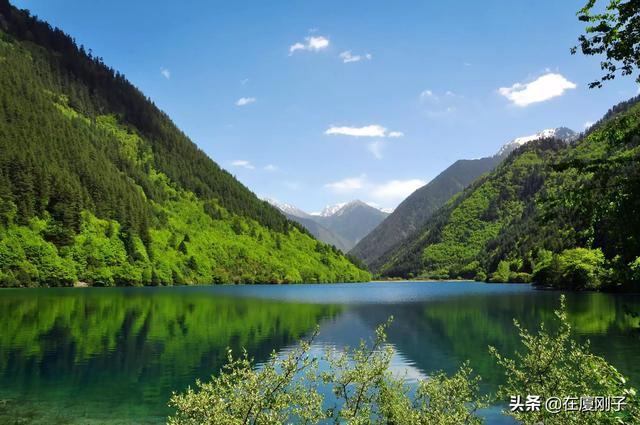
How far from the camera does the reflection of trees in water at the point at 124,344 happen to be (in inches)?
1558

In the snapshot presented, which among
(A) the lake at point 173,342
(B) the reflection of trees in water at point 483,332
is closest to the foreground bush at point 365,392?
(A) the lake at point 173,342

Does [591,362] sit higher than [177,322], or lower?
higher

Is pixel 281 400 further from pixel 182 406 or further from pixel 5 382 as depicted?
pixel 5 382

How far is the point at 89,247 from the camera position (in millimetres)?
191375

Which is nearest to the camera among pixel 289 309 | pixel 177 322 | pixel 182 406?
pixel 182 406

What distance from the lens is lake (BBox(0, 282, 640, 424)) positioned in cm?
3591

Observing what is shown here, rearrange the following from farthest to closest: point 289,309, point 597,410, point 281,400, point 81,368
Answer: point 289,309, point 81,368, point 597,410, point 281,400

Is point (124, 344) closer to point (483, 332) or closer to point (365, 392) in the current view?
point (365, 392)

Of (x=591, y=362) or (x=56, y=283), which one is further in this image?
(x=56, y=283)

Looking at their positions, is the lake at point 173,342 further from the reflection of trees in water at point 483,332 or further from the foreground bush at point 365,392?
the foreground bush at point 365,392

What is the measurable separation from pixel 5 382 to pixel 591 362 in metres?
43.4

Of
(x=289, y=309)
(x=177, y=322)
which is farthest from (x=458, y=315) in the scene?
(x=177, y=322)

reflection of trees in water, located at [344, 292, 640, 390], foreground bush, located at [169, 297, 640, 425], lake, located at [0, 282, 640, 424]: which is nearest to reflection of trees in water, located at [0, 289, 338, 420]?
lake, located at [0, 282, 640, 424]

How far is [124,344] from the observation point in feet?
192
